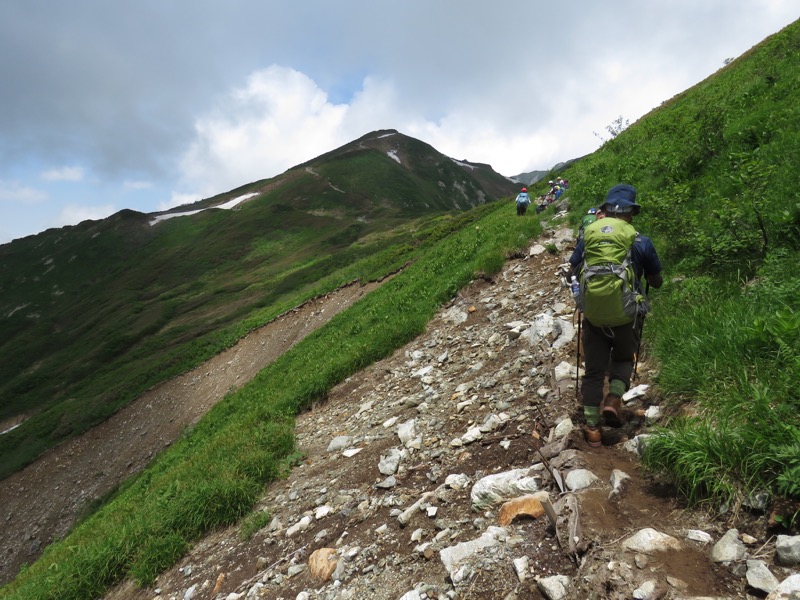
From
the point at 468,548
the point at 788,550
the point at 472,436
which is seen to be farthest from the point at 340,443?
the point at 788,550

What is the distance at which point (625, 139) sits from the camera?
1967 centimetres

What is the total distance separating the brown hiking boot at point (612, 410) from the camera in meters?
5.24

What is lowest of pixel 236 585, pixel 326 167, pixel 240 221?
pixel 236 585

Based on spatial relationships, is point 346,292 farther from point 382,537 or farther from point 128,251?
point 128,251

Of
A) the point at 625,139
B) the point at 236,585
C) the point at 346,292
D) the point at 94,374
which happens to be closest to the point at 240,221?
the point at 94,374

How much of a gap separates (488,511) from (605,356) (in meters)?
2.48

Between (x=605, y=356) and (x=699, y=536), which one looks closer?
(x=699, y=536)

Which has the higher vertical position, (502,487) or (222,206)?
(222,206)

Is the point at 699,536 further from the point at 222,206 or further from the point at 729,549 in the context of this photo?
the point at 222,206

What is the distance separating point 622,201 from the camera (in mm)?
5648

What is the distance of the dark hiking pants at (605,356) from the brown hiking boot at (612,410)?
4.2 inches

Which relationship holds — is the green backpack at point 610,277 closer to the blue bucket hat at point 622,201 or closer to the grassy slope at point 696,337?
the blue bucket hat at point 622,201

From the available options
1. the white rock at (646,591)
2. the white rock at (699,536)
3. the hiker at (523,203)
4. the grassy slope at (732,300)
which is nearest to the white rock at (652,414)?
the grassy slope at (732,300)

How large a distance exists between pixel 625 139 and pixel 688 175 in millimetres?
10217
